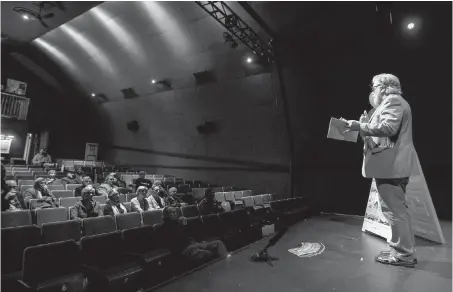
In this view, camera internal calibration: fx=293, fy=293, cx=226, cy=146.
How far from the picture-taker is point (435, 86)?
6766 mm

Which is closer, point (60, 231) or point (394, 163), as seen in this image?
point (394, 163)

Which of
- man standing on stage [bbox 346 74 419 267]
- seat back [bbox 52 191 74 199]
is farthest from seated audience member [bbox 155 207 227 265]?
seat back [bbox 52 191 74 199]

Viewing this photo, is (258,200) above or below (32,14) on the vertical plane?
below

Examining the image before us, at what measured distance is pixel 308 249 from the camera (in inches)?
123

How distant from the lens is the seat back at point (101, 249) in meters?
2.59

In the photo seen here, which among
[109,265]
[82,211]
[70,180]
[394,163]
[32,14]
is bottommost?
[109,265]

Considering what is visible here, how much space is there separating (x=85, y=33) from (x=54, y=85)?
6.02m

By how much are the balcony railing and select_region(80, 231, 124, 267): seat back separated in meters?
15.3

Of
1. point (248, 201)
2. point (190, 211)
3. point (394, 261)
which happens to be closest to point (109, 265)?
point (190, 211)

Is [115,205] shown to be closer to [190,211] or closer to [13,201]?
[190,211]

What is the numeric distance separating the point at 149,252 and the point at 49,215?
74.6 inches

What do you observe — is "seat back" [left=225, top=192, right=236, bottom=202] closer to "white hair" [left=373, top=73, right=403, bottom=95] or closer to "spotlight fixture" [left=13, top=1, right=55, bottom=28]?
"white hair" [left=373, top=73, right=403, bottom=95]

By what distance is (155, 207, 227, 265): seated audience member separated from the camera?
9.81 feet

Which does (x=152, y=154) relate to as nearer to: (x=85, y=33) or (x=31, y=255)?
(x=85, y=33)
